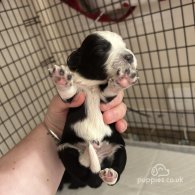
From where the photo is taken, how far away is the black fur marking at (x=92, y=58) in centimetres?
96

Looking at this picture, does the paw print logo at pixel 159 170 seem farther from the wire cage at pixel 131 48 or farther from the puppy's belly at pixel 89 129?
the wire cage at pixel 131 48

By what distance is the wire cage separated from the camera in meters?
1.75

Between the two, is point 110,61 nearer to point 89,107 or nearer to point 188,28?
point 89,107

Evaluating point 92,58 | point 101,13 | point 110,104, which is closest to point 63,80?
point 92,58

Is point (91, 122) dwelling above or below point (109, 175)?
above

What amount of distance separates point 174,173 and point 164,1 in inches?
39.6

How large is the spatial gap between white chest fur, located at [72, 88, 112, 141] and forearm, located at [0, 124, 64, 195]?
0.29 meters

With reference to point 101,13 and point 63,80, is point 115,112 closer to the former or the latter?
point 63,80

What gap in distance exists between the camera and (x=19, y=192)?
1124 millimetres

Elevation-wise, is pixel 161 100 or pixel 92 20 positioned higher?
pixel 92 20

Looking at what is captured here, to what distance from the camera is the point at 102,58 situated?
0.96m

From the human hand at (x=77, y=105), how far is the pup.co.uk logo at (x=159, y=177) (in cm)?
29

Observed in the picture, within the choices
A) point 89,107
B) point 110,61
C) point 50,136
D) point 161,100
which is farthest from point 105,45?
point 161,100

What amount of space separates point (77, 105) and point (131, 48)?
3.37ft
